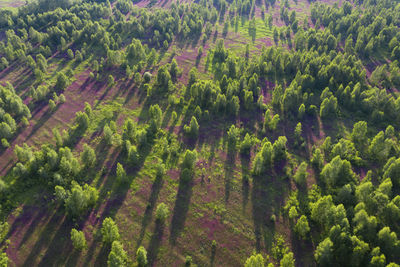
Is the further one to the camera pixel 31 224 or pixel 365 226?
pixel 31 224

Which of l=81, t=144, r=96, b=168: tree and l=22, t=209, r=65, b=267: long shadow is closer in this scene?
l=22, t=209, r=65, b=267: long shadow

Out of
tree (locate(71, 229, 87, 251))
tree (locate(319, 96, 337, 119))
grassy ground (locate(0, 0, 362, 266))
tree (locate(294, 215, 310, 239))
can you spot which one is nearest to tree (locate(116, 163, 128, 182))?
grassy ground (locate(0, 0, 362, 266))

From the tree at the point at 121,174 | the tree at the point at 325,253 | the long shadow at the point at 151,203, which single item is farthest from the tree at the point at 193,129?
the tree at the point at 325,253

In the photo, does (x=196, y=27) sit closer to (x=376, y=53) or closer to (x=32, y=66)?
(x=32, y=66)

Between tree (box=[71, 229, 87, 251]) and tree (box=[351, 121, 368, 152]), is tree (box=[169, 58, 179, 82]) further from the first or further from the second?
tree (box=[71, 229, 87, 251])

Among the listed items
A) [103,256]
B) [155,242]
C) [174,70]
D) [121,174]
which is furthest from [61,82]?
[155,242]

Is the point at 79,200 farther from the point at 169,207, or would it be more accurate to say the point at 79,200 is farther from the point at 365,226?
the point at 365,226

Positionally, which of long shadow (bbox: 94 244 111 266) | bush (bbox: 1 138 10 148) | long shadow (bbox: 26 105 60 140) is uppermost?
bush (bbox: 1 138 10 148)

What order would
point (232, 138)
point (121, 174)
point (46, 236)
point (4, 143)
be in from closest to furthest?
point (46, 236)
point (121, 174)
point (4, 143)
point (232, 138)
